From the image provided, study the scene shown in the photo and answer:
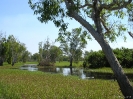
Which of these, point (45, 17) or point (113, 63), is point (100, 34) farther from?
point (45, 17)

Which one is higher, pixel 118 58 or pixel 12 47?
pixel 12 47

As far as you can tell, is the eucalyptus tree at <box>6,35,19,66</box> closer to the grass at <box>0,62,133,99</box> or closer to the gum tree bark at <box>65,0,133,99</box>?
the grass at <box>0,62,133,99</box>

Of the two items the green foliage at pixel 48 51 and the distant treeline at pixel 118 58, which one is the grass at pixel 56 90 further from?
the green foliage at pixel 48 51

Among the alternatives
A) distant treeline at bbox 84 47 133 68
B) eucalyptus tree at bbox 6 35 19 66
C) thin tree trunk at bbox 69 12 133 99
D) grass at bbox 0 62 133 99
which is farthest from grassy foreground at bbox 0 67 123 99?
eucalyptus tree at bbox 6 35 19 66

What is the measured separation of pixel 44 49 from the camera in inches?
4409

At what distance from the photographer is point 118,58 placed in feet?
212

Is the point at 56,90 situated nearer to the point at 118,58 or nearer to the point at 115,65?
the point at 115,65

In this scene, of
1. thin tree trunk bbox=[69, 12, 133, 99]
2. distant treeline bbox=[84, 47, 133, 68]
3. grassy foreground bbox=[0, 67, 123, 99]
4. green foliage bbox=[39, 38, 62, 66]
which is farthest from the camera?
green foliage bbox=[39, 38, 62, 66]

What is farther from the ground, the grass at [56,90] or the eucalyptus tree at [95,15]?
the eucalyptus tree at [95,15]

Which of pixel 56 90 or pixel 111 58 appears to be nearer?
pixel 111 58

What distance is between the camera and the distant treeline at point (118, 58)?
63112mm

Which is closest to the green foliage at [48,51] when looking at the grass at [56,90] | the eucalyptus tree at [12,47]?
the eucalyptus tree at [12,47]

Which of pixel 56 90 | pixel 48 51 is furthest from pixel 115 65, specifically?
pixel 48 51

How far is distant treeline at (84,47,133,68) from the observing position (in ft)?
207
